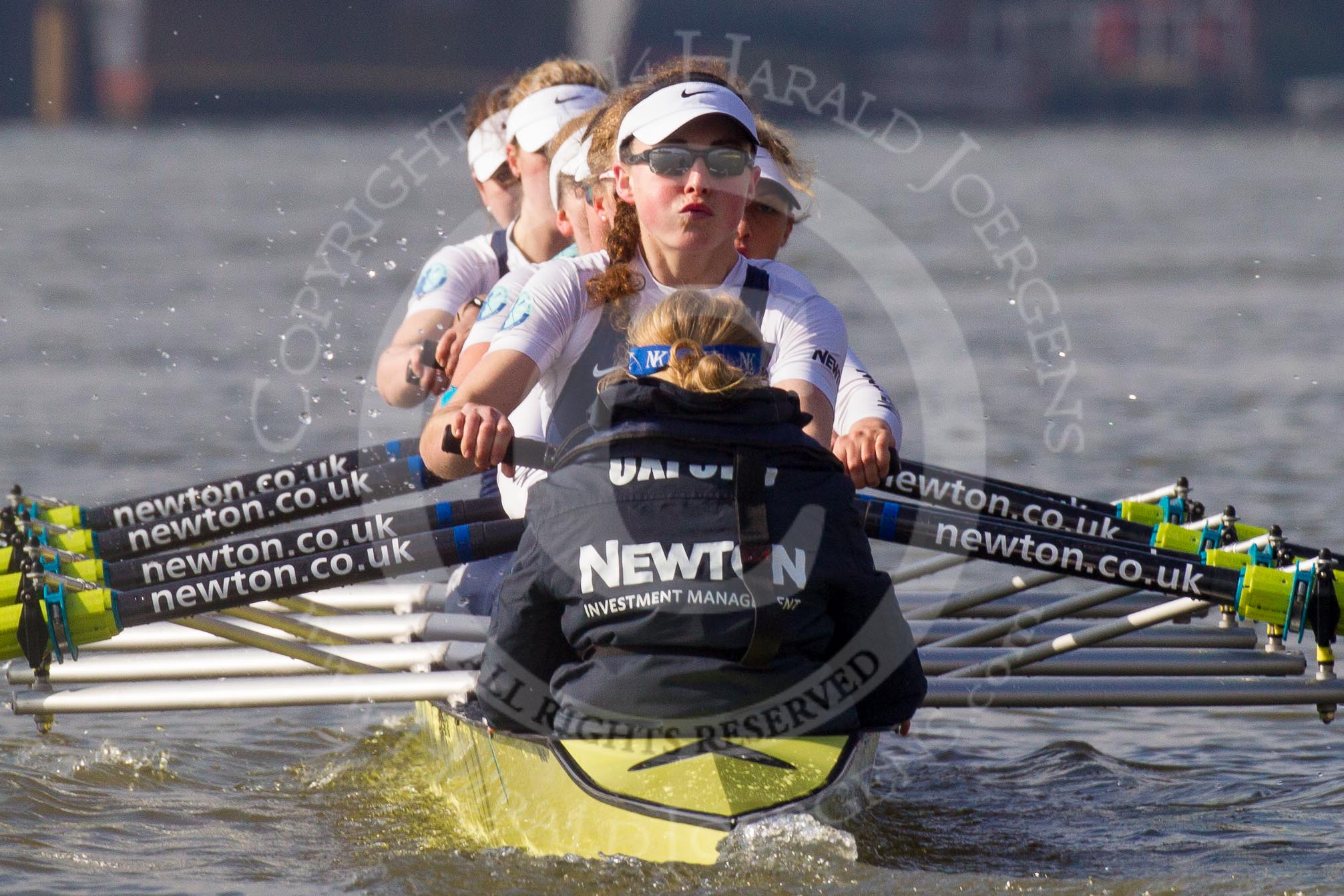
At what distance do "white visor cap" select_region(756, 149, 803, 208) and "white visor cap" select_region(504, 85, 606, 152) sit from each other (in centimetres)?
94

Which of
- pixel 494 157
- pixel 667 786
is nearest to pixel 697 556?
pixel 667 786

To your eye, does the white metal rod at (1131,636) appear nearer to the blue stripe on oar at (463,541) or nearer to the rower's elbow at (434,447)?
the blue stripe on oar at (463,541)

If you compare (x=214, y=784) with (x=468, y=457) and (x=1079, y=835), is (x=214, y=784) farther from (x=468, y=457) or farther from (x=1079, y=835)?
(x=1079, y=835)

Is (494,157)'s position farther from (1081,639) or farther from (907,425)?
(907,425)

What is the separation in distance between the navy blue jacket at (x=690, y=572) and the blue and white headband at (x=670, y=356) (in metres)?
0.14

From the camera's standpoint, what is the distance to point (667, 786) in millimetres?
3895

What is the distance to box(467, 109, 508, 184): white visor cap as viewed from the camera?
660 centimetres

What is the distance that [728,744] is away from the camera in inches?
153

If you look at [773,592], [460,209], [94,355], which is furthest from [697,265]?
[460,209]

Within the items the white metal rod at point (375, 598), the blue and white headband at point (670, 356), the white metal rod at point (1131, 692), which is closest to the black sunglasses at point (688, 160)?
the blue and white headband at point (670, 356)

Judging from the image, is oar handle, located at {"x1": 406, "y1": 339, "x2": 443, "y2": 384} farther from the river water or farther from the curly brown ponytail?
the curly brown ponytail

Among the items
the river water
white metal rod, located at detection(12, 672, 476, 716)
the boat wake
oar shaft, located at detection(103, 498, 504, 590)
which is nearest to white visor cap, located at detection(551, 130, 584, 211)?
the river water

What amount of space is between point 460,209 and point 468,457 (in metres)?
19.0

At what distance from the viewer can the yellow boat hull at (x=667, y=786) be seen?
3.86 metres
